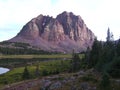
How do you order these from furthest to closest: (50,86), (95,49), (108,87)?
(95,49) → (50,86) → (108,87)

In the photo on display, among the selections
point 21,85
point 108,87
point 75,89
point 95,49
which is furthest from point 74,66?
point 108,87

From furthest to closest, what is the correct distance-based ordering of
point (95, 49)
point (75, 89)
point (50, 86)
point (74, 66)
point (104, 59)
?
point (74, 66), point (95, 49), point (104, 59), point (50, 86), point (75, 89)

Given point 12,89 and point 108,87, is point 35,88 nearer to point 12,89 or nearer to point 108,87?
point 12,89

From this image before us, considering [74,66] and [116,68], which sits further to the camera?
[74,66]

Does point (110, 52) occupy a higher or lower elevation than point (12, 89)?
higher

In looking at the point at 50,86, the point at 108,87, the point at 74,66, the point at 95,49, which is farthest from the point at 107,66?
the point at 74,66

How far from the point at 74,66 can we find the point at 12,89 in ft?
157

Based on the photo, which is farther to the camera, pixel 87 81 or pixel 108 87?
pixel 87 81

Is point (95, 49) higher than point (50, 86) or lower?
higher

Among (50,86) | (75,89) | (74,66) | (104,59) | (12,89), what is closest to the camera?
(75,89)

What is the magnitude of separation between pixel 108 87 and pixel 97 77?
1888 cm

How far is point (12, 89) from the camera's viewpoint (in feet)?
250


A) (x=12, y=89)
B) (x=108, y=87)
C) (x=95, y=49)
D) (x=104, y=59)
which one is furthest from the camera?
(x=95, y=49)

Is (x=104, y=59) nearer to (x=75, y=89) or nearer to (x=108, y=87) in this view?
(x=75, y=89)
